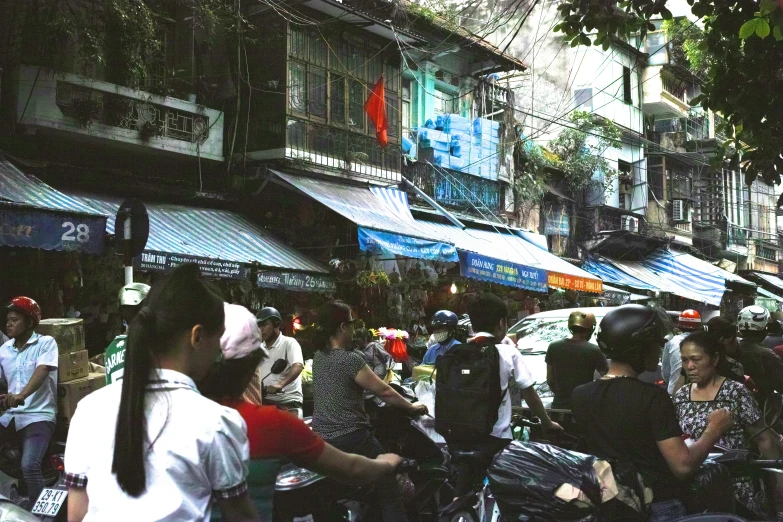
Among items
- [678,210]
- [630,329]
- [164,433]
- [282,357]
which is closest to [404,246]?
[282,357]

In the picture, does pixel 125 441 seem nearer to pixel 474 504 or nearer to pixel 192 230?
pixel 474 504

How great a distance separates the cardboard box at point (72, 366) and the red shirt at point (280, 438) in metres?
4.93

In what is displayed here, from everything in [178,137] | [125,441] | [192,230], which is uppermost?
[178,137]

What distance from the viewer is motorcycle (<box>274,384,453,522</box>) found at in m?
5.03

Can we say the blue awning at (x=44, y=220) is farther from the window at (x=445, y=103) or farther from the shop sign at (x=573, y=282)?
the window at (x=445, y=103)

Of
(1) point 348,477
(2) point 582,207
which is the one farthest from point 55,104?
(2) point 582,207

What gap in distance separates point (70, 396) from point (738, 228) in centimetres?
3360

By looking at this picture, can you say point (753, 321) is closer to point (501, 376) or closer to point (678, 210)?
point (501, 376)

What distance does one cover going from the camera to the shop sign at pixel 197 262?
11250 millimetres

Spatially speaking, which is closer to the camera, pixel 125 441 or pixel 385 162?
pixel 125 441

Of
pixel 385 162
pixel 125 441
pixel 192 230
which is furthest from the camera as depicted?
pixel 385 162

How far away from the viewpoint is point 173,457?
7.23 feet

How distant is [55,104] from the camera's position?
41.1 feet

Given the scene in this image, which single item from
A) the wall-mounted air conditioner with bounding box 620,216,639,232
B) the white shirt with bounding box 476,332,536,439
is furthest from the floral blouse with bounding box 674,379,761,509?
the wall-mounted air conditioner with bounding box 620,216,639,232
